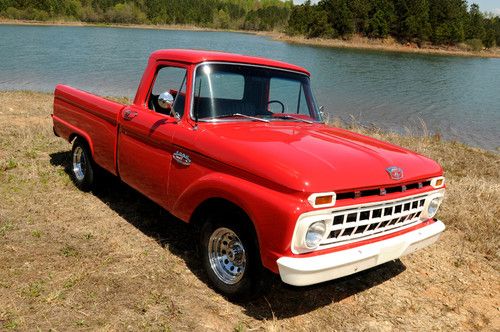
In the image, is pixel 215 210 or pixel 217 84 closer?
pixel 215 210

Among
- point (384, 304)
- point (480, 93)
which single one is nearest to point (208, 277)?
point (384, 304)

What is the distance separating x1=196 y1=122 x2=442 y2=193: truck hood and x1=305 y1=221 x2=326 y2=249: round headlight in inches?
9.7

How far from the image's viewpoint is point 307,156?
309 cm

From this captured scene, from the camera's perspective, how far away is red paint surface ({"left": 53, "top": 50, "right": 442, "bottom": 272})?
9.32 ft

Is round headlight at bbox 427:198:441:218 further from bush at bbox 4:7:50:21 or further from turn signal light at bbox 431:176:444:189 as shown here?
bush at bbox 4:7:50:21

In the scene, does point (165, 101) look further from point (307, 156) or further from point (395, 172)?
point (395, 172)

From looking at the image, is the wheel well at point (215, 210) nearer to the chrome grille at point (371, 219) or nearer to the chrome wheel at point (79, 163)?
the chrome grille at point (371, 219)

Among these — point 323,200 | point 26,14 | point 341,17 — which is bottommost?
point 323,200

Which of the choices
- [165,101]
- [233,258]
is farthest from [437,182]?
[165,101]

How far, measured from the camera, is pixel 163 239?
4.45 m

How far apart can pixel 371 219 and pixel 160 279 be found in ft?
6.01

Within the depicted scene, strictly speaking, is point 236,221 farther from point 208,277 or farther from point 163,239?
point 163,239

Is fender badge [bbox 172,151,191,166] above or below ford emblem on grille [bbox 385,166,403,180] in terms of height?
below

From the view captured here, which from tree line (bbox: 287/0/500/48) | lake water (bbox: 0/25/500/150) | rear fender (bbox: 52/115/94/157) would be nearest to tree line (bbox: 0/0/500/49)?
tree line (bbox: 287/0/500/48)
